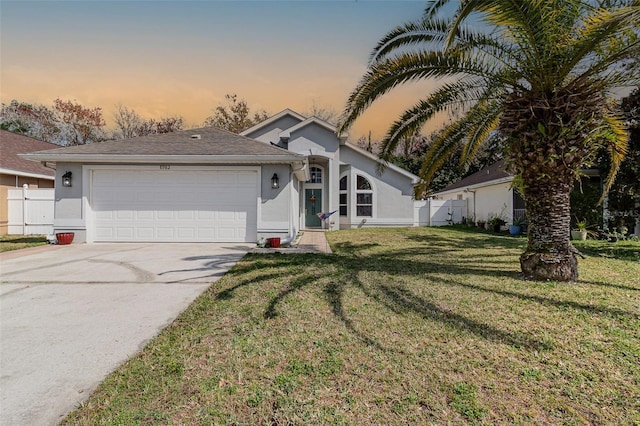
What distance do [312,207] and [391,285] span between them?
12650 millimetres

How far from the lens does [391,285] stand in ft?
18.0

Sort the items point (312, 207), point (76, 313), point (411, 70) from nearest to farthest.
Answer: point (76, 313), point (411, 70), point (312, 207)

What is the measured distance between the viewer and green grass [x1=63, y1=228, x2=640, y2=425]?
2.29 m

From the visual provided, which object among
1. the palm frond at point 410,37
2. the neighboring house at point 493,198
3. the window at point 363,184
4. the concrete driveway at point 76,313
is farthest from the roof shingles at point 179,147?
the neighboring house at point 493,198

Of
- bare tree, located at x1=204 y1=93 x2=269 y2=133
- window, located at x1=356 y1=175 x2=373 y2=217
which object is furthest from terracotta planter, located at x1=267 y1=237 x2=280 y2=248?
bare tree, located at x1=204 y1=93 x2=269 y2=133

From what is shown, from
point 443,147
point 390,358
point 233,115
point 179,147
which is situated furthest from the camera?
point 233,115

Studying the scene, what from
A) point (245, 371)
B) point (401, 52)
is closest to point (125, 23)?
point (401, 52)

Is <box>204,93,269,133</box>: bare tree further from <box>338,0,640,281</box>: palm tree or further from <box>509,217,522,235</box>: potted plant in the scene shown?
<box>338,0,640,281</box>: palm tree

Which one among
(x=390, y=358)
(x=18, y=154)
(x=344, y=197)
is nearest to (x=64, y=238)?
(x=18, y=154)

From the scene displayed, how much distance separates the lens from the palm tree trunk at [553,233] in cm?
549

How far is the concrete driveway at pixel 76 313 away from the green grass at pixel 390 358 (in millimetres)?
311

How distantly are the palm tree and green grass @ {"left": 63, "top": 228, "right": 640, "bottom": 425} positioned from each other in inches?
61.0

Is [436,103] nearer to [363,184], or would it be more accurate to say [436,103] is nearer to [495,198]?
[363,184]

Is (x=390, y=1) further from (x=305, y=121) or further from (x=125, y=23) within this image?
(x=305, y=121)
